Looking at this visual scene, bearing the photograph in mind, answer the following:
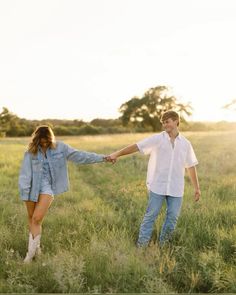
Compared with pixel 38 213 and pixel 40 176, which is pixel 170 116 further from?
pixel 38 213

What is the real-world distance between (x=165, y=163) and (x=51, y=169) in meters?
1.64

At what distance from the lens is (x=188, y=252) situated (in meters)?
6.36

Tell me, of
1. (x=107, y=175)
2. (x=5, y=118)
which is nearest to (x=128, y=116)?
(x=5, y=118)

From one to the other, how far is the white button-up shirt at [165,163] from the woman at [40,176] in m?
1.20

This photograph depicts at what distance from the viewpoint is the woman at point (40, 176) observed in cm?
684

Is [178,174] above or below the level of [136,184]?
above

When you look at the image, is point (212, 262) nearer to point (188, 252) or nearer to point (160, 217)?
point (188, 252)

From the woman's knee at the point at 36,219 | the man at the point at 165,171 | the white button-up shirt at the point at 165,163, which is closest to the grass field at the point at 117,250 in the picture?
the man at the point at 165,171

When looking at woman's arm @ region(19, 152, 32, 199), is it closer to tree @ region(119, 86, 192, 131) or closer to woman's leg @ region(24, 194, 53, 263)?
woman's leg @ region(24, 194, 53, 263)

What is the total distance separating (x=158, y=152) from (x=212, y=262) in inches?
73.6

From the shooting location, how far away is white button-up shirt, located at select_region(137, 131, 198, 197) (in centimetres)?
711

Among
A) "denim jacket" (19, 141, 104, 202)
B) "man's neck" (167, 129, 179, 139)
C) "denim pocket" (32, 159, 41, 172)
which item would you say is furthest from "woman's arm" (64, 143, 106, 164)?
"man's neck" (167, 129, 179, 139)

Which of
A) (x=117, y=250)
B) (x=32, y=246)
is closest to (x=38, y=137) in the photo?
(x=32, y=246)

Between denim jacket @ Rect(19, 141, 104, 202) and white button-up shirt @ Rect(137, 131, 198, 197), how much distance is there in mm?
962
